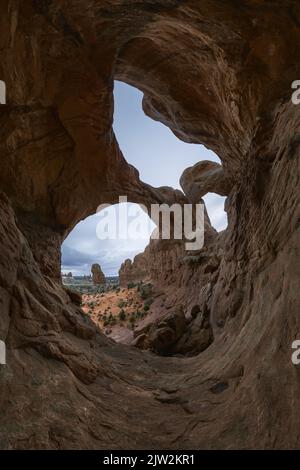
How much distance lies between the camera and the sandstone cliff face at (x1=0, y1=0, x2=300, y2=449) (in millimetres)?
4461

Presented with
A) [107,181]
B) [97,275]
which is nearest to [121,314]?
[107,181]

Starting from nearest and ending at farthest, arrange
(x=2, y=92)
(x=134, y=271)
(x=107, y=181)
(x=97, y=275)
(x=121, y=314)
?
1. (x=2, y=92)
2. (x=107, y=181)
3. (x=121, y=314)
4. (x=134, y=271)
5. (x=97, y=275)

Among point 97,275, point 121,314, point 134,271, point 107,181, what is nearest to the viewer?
point 107,181

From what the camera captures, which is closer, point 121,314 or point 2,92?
point 2,92

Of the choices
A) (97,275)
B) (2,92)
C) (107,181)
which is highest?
(2,92)

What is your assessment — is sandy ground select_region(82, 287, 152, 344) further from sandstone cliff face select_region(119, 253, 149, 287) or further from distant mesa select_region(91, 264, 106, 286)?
distant mesa select_region(91, 264, 106, 286)

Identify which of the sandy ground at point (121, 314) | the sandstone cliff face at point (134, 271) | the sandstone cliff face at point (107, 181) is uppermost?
the sandstone cliff face at point (107, 181)

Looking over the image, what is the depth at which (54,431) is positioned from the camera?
405cm

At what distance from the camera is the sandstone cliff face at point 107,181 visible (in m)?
4.46

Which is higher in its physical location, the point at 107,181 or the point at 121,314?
the point at 107,181

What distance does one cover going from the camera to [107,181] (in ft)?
51.4

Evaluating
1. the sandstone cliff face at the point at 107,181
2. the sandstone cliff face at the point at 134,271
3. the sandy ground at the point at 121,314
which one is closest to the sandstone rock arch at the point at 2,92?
the sandstone cliff face at the point at 107,181

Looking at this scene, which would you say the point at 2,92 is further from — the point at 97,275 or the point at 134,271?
the point at 97,275

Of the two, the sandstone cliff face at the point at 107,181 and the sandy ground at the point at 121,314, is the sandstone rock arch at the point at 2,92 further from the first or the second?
the sandy ground at the point at 121,314
